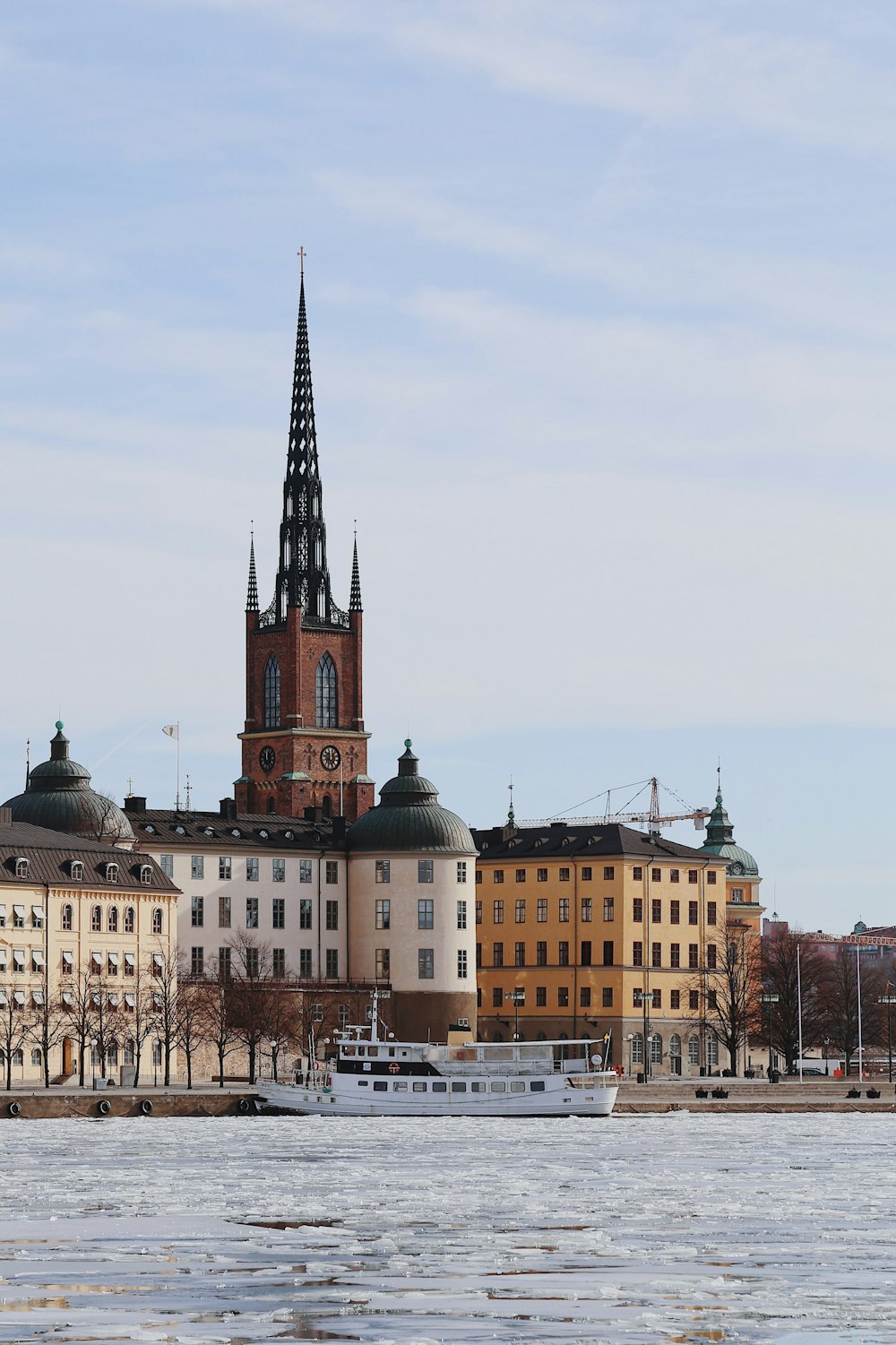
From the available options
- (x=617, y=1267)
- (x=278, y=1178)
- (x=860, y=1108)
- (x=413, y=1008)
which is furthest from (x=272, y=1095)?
(x=617, y=1267)

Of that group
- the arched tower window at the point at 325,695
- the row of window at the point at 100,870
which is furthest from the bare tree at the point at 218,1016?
the arched tower window at the point at 325,695

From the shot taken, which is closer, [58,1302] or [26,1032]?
[58,1302]

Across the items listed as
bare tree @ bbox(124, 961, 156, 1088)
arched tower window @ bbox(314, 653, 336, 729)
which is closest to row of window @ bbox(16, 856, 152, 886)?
bare tree @ bbox(124, 961, 156, 1088)

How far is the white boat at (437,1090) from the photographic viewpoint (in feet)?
385

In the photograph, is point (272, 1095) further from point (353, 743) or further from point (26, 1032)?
point (353, 743)

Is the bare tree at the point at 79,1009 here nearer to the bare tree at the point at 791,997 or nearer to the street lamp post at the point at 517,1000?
the street lamp post at the point at 517,1000

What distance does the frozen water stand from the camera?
37719mm

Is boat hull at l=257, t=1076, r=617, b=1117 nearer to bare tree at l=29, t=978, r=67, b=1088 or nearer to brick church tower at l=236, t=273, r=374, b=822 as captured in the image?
bare tree at l=29, t=978, r=67, b=1088

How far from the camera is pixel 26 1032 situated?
129 m

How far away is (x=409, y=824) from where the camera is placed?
162 meters

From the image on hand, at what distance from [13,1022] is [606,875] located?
53491 mm

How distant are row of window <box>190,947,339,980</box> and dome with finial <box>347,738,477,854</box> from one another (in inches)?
290

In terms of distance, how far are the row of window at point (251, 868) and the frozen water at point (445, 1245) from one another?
7166 cm

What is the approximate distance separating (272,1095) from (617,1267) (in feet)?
245
